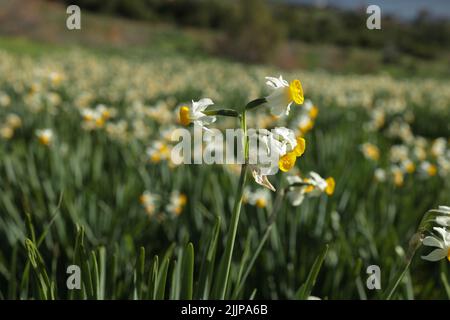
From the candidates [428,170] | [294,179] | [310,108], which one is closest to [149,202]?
[310,108]

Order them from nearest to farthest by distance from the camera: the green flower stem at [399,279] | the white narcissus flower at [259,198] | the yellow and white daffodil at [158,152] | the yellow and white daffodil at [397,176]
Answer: the green flower stem at [399,279] < the white narcissus flower at [259,198] < the yellow and white daffodil at [158,152] < the yellow and white daffodil at [397,176]

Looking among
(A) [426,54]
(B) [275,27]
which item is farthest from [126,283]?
(A) [426,54]

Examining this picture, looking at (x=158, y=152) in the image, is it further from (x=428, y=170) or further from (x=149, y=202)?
(x=428, y=170)

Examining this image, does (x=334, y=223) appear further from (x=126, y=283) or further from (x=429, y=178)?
(x=429, y=178)

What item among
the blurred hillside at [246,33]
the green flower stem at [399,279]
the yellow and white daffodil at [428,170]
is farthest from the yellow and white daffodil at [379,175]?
the blurred hillside at [246,33]

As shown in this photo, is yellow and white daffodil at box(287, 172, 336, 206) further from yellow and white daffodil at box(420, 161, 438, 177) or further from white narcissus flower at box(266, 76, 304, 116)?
yellow and white daffodil at box(420, 161, 438, 177)

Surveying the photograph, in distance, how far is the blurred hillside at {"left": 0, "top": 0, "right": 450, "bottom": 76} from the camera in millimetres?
19984

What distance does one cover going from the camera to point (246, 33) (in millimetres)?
20094

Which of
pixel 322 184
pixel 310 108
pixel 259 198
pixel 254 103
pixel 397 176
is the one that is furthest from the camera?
pixel 397 176

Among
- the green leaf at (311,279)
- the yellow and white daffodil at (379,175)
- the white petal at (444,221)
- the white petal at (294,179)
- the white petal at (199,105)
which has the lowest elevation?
the green leaf at (311,279)

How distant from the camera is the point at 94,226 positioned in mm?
2084

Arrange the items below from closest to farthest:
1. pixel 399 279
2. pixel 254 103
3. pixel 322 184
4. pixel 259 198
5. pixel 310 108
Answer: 1. pixel 254 103
2. pixel 399 279
3. pixel 322 184
4. pixel 259 198
5. pixel 310 108

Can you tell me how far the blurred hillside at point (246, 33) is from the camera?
787 inches

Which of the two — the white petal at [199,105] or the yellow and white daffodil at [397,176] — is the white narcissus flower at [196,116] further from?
the yellow and white daffodil at [397,176]
